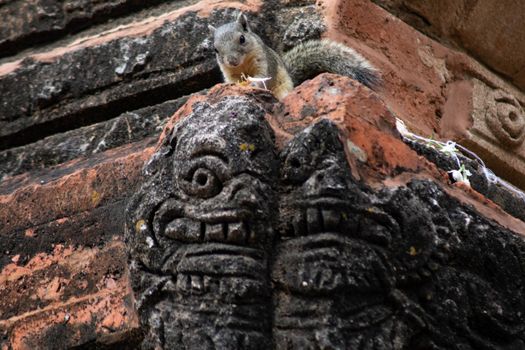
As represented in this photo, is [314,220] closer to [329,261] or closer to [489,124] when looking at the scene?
[329,261]

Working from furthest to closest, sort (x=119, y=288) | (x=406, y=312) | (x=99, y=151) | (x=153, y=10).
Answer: (x=153, y=10)
(x=99, y=151)
(x=119, y=288)
(x=406, y=312)

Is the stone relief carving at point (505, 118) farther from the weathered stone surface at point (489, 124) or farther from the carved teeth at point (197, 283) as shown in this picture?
the carved teeth at point (197, 283)

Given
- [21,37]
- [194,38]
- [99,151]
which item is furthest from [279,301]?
[21,37]

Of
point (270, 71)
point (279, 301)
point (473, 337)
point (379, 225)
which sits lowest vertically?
point (270, 71)

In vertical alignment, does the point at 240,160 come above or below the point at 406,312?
above

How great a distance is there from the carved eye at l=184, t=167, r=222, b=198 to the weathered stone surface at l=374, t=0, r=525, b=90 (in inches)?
45.6

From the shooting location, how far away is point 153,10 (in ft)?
9.02

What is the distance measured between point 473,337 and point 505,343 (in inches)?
3.9

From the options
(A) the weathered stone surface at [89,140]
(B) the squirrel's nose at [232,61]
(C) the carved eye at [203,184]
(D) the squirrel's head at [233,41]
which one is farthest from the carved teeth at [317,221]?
(B) the squirrel's nose at [232,61]

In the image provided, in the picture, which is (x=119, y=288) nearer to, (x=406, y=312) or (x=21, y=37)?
(x=406, y=312)

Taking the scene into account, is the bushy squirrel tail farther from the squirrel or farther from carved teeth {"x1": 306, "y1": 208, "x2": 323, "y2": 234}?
carved teeth {"x1": 306, "y1": 208, "x2": 323, "y2": 234}

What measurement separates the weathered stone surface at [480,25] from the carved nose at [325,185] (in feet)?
3.71

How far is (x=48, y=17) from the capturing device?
2.90m

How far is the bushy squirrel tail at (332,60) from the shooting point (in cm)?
229
